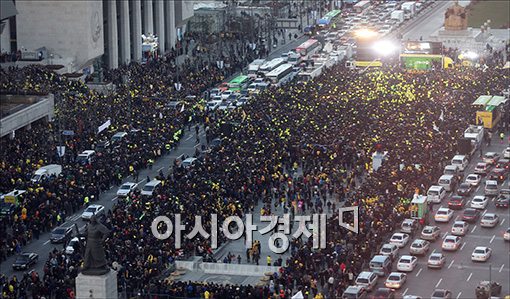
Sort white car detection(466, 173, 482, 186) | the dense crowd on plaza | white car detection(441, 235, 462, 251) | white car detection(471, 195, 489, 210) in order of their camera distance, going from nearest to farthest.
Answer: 1. the dense crowd on plaza
2. white car detection(441, 235, 462, 251)
3. white car detection(471, 195, 489, 210)
4. white car detection(466, 173, 482, 186)

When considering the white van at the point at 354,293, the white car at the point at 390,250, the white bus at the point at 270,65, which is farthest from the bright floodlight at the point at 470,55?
the white van at the point at 354,293

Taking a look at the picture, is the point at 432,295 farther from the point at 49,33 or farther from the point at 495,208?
the point at 49,33

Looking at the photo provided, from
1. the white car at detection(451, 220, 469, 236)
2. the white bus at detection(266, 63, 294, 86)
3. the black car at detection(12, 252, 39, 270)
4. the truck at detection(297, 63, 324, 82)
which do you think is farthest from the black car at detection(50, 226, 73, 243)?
the truck at detection(297, 63, 324, 82)

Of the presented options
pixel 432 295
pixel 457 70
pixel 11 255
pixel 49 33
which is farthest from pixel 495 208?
pixel 49 33

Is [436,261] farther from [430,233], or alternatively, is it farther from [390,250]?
[430,233]

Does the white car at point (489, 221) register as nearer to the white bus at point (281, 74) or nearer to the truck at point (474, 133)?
the truck at point (474, 133)

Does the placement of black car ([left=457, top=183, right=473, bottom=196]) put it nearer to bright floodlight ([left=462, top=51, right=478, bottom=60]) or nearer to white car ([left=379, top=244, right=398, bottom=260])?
white car ([left=379, top=244, right=398, bottom=260])
